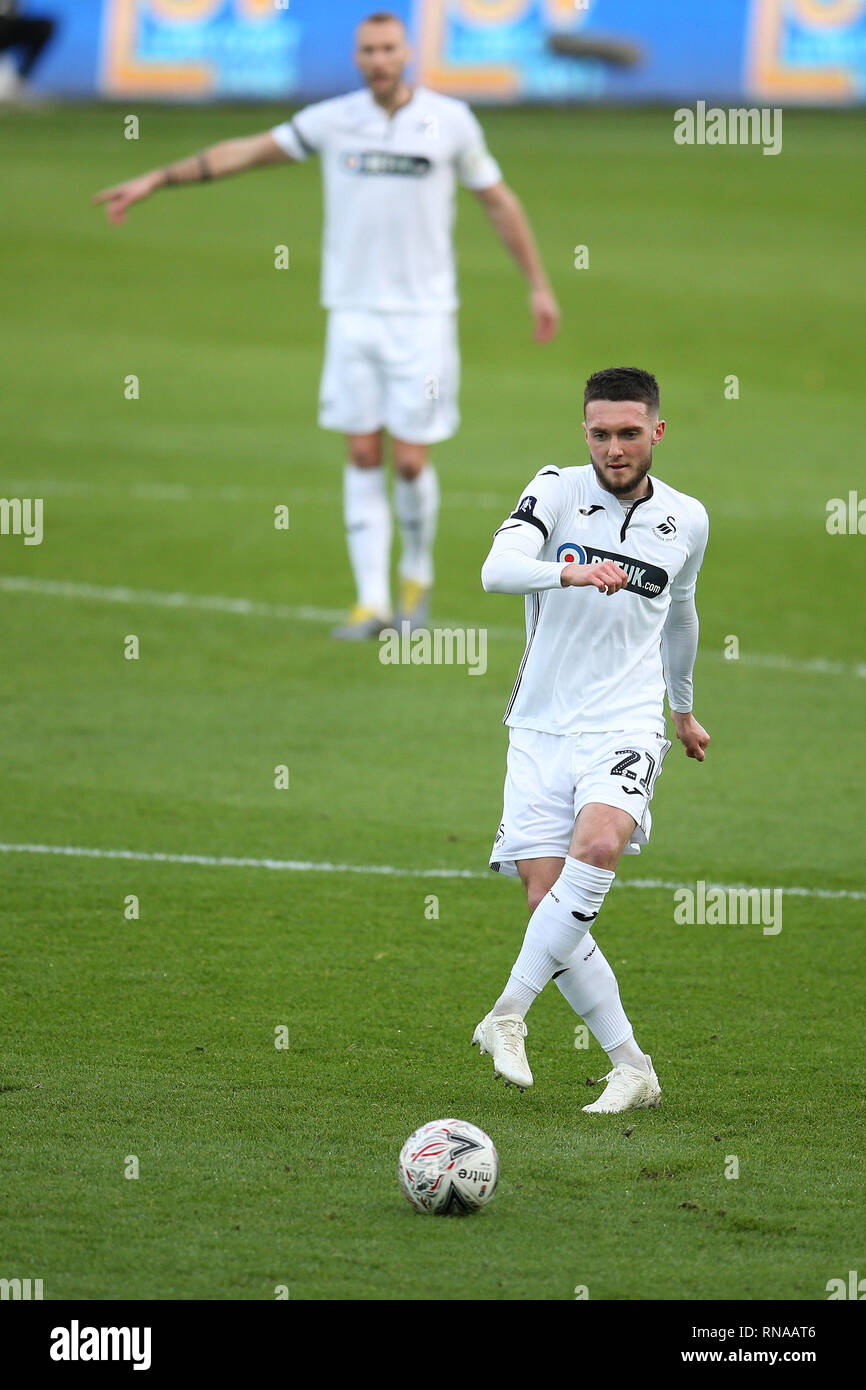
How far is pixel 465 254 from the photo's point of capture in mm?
29688

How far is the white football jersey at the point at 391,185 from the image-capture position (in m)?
11.4

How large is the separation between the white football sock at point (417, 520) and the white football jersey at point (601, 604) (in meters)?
5.63

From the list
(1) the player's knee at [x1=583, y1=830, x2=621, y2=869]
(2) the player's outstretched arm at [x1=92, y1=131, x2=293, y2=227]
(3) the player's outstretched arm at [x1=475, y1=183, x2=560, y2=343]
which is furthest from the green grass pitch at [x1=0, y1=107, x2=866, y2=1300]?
(2) the player's outstretched arm at [x1=92, y1=131, x2=293, y2=227]

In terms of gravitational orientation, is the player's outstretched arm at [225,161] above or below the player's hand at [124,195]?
above

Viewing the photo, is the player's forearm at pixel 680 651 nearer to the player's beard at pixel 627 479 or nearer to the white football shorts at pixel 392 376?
the player's beard at pixel 627 479

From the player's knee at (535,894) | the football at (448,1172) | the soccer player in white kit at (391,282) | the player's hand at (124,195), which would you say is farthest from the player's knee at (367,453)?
the football at (448,1172)

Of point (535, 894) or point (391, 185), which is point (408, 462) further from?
point (535, 894)

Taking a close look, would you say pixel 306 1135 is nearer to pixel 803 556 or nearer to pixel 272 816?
pixel 272 816

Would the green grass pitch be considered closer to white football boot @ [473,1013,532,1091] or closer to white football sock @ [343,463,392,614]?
white football boot @ [473,1013,532,1091]

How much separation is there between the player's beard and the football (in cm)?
185

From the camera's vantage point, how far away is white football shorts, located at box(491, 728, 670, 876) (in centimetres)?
585

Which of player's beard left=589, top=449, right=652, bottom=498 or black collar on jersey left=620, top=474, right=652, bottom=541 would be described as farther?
black collar on jersey left=620, top=474, right=652, bottom=541

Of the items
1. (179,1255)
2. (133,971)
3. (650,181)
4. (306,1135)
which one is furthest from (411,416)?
(650,181)

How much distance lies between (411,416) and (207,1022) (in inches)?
222
